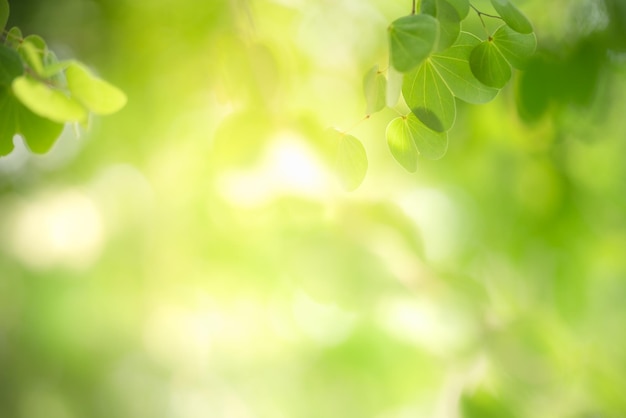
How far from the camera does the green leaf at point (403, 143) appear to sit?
16.2 inches

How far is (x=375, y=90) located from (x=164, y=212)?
4.19 ft

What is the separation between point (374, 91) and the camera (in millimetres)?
391

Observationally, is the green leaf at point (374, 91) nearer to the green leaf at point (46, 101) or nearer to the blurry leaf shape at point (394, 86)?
the blurry leaf shape at point (394, 86)

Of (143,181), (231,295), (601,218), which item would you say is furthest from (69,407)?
(601,218)

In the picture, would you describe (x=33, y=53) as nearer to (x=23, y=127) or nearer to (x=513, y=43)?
(x=23, y=127)

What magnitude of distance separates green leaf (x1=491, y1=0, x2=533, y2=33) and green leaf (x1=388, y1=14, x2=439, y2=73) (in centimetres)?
8

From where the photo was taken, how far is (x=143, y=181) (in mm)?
1540

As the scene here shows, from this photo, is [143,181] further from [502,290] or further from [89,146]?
[502,290]

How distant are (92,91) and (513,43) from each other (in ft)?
1.09

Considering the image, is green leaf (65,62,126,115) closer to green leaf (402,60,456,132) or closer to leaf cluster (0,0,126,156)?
leaf cluster (0,0,126,156)

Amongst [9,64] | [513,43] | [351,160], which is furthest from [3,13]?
[513,43]

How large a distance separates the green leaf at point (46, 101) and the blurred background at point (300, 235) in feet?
1.43

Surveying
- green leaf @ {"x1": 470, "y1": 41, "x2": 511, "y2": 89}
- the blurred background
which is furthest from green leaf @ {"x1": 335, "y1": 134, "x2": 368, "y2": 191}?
the blurred background

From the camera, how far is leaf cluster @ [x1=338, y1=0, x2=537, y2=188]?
0.36 meters
